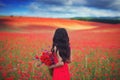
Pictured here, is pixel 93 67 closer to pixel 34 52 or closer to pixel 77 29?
pixel 77 29

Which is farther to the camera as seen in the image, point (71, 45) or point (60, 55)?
point (71, 45)

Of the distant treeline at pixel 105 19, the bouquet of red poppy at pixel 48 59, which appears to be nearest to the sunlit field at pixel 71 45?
the distant treeline at pixel 105 19

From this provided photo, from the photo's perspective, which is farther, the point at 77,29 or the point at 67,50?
the point at 77,29

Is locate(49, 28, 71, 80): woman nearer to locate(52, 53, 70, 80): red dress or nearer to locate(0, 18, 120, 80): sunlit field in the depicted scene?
locate(52, 53, 70, 80): red dress

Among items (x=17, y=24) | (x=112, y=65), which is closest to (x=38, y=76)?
(x=17, y=24)

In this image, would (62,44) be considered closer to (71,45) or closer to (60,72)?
(60,72)

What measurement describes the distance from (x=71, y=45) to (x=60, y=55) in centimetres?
169

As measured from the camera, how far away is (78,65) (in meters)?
5.28

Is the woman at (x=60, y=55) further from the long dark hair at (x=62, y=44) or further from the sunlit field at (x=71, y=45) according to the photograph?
the sunlit field at (x=71, y=45)

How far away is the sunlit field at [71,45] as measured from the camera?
16.6ft

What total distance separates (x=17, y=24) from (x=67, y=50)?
1.66 meters

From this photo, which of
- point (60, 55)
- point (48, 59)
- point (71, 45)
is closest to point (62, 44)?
point (60, 55)

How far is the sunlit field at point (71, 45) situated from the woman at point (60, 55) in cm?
133

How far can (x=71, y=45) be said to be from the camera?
536 centimetres
